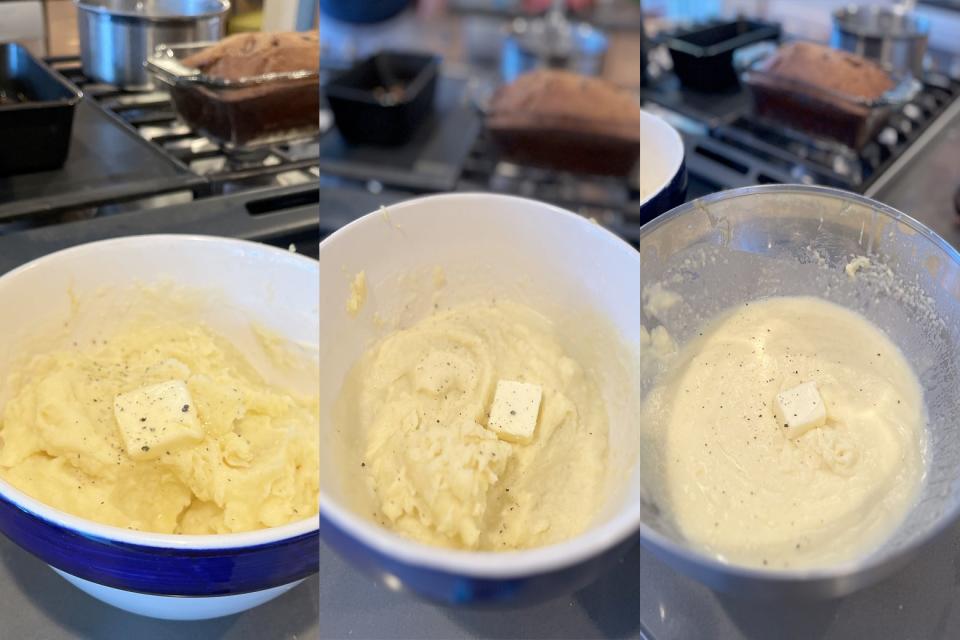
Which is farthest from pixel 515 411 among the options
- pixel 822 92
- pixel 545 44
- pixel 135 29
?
pixel 135 29

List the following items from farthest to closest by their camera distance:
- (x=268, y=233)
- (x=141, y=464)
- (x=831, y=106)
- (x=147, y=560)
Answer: (x=831, y=106) < (x=268, y=233) < (x=141, y=464) < (x=147, y=560)

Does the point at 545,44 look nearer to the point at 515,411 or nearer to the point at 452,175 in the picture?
the point at 452,175

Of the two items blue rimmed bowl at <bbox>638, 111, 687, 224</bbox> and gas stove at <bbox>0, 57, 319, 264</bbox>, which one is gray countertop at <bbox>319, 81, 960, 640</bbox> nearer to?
blue rimmed bowl at <bbox>638, 111, 687, 224</bbox>

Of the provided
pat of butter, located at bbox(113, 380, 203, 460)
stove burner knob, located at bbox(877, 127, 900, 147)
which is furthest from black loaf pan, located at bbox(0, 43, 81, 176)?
stove burner knob, located at bbox(877, 127, 900, 147)

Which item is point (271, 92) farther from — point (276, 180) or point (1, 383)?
point (1, 383)

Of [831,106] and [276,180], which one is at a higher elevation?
[831,106]

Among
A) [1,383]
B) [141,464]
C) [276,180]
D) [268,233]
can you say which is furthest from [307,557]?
[276,180]
